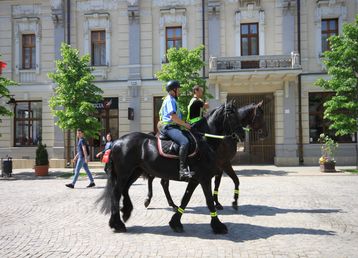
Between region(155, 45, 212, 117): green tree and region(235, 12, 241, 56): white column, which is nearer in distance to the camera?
region(155, 45, 212, 117): green tree

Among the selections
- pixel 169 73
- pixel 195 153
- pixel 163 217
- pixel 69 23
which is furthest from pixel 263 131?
pixel 69 23

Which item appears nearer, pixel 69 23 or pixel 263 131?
pixel 263 131

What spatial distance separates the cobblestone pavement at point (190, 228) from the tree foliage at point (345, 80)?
723 centimetres

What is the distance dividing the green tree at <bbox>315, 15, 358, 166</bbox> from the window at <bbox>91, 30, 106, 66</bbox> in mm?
12903

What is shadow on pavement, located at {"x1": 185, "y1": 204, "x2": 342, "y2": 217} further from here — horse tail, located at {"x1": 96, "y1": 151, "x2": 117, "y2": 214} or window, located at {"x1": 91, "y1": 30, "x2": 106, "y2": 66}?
window, located at {"x1": 91, "y1": 30, "x2": 106, "y2": 66}

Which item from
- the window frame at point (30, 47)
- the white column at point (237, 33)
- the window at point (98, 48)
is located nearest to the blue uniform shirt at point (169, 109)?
the white column at point (237, 33)

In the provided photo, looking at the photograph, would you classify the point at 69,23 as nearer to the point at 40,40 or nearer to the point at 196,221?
the point at 40,40

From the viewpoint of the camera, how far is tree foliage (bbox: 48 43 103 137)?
16203mm

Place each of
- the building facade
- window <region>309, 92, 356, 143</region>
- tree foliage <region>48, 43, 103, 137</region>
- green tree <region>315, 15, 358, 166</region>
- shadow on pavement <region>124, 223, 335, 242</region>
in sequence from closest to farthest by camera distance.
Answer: shadow on pavement <region>124, 223, 335, 242</region>, green tree <region>315, 15, 358, 166</region>, tree foliage <region>48, 43, 103, 137</region>, the building facade, window <region>309, 92, 356, 143</region>

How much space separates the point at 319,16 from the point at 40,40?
56.1ft

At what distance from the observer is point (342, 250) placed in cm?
469

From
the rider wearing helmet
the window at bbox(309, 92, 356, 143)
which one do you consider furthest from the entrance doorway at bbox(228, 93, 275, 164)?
the rider wearing helmet

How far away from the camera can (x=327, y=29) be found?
2044 centimetres

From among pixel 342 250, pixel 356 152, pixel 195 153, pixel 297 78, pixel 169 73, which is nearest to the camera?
pixel 342 250
